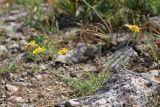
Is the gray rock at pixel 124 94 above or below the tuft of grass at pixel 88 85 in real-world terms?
above

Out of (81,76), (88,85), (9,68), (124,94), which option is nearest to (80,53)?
(81,76)

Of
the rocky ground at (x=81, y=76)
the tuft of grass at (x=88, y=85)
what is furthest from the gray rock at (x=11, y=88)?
the tuft of grass at (x=88, y=85)

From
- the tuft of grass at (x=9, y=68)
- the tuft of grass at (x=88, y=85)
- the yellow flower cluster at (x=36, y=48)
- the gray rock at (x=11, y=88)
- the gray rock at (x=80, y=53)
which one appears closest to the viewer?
the tuft of grass at (x=88, y=85)

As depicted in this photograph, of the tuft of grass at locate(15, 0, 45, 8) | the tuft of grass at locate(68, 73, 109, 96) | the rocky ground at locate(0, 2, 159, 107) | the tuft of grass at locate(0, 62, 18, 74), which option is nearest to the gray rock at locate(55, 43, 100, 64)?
the rocky ground at locate(0, 2, 159, 107)

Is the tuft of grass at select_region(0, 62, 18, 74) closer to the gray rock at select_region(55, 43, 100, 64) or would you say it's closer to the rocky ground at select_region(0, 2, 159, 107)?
the rocky ground at select_region(0, 2, 159, 107)

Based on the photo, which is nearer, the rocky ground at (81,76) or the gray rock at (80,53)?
the rocky ground at (81,76)

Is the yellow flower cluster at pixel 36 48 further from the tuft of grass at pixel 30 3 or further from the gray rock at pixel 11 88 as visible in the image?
the tuft of grass at pixel 30 3

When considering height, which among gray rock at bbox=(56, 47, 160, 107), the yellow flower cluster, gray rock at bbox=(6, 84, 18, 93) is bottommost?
gray rock at bbox=(6, 84, 18, 93)

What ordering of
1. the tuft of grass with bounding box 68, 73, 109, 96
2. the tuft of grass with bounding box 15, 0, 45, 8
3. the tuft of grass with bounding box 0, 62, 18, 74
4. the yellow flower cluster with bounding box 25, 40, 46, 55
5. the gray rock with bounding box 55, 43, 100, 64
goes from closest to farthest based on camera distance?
the tuft of grass with bounding box 68, 73, 109, 96
the yellow flower cluster with bounding box 25, 40, 46, 55
the tuft of grass with bounding box 0, 62, 18, 74
the gray rock with bounding box 55, 43, 100, 64
the tuft of grass with bounding box 15, 0, 45, 8

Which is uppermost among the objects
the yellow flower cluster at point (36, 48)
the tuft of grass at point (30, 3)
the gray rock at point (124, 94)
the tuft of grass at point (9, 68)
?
the tuft of grass at point (30, 3)

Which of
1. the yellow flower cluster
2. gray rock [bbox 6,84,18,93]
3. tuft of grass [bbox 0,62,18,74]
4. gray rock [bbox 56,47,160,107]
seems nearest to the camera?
gray rock [bbox 56,47,160,107]

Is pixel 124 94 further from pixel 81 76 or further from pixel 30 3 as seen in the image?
pixel 30 3
